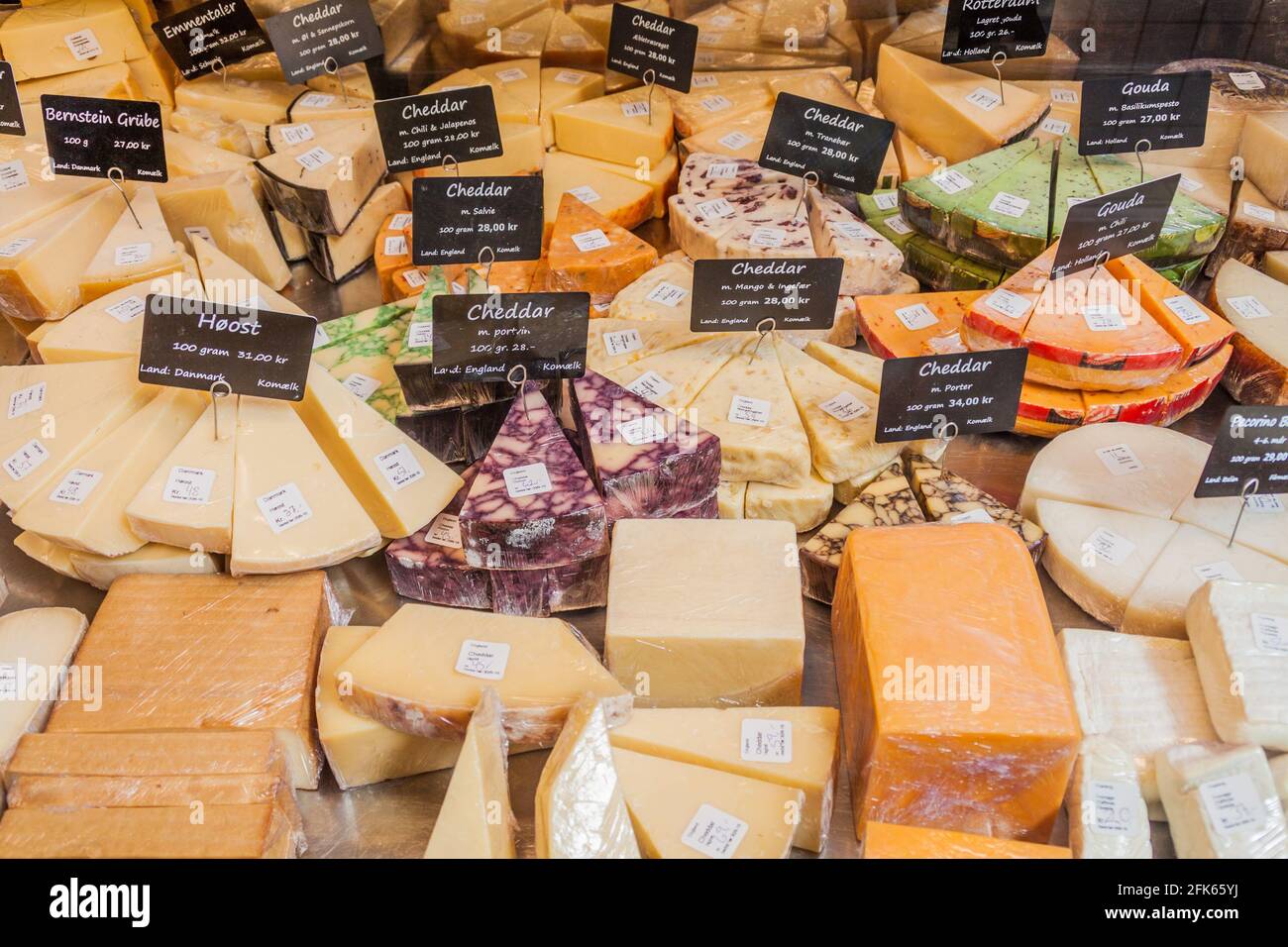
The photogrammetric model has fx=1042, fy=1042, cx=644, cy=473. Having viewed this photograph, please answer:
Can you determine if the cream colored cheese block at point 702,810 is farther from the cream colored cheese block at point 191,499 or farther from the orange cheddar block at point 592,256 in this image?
the orange cheddar block at point 592,256

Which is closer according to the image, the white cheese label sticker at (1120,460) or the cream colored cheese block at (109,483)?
the cream colored cheese block at (109,483)

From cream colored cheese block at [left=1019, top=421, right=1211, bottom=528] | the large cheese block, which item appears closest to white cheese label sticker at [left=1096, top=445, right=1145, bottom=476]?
cream colored cheese block at [left=1019, top=421, right=1211, bottom=528]

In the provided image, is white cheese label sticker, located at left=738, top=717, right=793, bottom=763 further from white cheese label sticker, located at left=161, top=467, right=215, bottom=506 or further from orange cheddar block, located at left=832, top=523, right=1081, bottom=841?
white cheese label sticker, located at left=161, top=467, right=215, bottom=506

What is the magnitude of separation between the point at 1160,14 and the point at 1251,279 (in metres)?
1.20

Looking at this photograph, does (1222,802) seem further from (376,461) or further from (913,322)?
(376,461)

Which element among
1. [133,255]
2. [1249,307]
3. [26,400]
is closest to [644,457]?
[26,400]

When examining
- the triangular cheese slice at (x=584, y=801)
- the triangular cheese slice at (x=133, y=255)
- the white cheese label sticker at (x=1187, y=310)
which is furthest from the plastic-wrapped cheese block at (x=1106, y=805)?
the triangular cheese slice at (x=133, y=255)

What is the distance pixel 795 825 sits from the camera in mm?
1854

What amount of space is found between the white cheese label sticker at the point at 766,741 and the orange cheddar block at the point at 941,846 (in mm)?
236

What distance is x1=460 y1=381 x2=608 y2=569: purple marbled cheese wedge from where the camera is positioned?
216 cm

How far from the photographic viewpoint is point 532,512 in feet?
7.13

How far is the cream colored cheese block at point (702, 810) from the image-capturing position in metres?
1.78

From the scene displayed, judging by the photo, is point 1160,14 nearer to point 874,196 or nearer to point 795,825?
point 874,196
